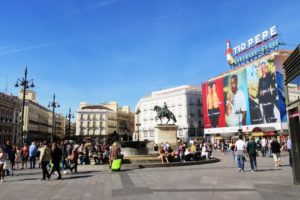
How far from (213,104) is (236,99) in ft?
32.4

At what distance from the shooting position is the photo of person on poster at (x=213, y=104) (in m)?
81.8

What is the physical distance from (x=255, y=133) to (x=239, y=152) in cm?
5097

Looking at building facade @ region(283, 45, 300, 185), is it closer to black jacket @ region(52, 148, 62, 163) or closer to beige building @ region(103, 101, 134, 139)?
black jacket @ region(52, 148, 62, 163)

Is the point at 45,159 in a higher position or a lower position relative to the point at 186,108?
lower

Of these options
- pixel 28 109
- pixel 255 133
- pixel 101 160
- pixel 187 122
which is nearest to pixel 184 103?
pixel 187 122

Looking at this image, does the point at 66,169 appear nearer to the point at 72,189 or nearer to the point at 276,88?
the point at 72,189

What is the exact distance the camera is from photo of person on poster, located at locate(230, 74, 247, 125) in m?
71.4

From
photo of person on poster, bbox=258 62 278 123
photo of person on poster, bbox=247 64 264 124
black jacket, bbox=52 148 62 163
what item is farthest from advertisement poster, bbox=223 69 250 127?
black jacket, bbox=52 148 62 163

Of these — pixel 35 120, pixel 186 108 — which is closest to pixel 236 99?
pixel 186 108

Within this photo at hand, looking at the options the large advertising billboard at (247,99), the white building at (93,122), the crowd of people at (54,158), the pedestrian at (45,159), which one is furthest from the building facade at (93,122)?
the pedestrian at (45,159)

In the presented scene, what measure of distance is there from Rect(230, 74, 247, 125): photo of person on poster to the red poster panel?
4.56 meters

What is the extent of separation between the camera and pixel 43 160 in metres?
14.8

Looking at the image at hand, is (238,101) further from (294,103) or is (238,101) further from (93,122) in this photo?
(93,122)

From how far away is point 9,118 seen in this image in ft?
286
